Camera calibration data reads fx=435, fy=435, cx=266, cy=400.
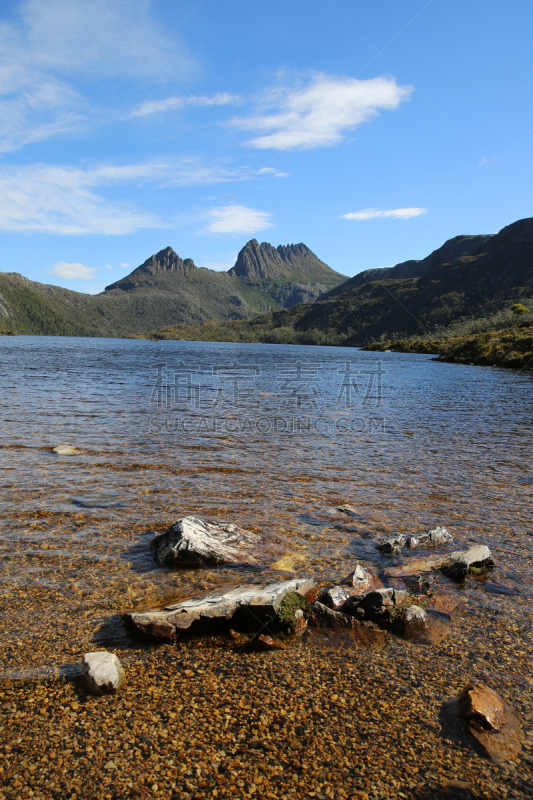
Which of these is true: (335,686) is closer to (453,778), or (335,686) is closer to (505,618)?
(453,778)

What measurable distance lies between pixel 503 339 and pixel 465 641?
103906 millimetres

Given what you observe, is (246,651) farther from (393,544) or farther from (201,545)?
(393,544)

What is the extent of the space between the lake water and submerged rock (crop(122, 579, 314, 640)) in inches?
15.5

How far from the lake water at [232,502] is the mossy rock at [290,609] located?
52.0 inches

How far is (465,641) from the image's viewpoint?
6496 mm

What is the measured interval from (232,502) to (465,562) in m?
5.97

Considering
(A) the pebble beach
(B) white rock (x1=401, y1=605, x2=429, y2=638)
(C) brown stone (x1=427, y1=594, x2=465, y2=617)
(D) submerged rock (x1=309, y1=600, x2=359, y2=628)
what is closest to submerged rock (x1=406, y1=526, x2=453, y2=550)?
(A) the pebble beach

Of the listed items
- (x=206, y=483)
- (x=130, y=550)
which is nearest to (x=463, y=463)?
(x=206, y=483)

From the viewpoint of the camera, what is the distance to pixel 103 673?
17.3ft

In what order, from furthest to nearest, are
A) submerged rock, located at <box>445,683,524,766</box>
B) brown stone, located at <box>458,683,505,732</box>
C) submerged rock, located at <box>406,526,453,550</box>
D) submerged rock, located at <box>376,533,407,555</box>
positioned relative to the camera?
submerged rock, located at <box>406,526,453,550</box>, submerged rock, located at <box>376,533,407,555</box>, brown stone, located at <box>458,683,505,732</box>, submerged rock, located at <box>445,683,524,766</box>

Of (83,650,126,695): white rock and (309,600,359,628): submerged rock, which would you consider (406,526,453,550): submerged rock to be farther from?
(83,650,126,695): white rock

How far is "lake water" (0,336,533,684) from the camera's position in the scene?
6.79 metres

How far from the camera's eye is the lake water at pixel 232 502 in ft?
22.3

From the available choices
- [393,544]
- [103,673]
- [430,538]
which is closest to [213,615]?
[103,673]
